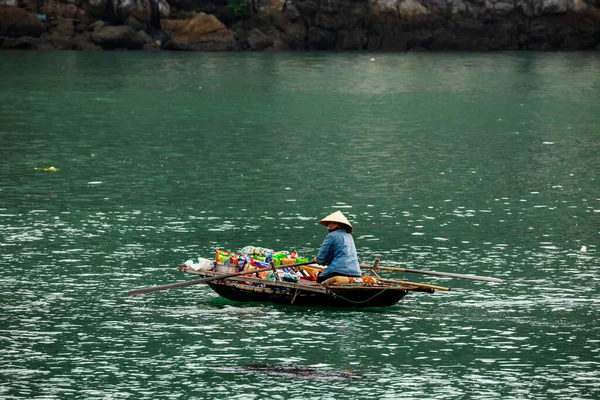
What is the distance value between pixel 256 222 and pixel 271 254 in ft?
24.1

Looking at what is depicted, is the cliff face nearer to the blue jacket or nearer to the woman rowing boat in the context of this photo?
the woman rowing boat

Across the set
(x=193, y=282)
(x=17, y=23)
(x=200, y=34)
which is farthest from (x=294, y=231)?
(x=200, y=34)

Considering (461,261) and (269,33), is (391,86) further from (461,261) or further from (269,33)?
(461,261)

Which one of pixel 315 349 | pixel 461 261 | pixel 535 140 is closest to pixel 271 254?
pixel 315 349

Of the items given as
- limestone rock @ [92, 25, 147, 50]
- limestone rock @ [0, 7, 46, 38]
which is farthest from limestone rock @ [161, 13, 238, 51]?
limestone rock @ [0, 7, 46, 38]

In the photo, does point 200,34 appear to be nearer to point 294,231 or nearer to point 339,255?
point 294,231

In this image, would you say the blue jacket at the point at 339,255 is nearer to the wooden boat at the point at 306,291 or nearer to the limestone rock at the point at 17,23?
the wooden boat at the point at 306,291

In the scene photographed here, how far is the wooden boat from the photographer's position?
21031mm

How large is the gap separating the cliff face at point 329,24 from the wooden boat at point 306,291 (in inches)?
2912

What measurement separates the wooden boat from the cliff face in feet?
243

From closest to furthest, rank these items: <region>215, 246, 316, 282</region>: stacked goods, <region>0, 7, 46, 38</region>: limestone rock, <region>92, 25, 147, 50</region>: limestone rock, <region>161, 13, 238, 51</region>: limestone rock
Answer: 1. <region>215, 246, 316, 282</region>: stacked goods
2. <region>92, 25, 147, 50</region>: limestone rock
3. <region>0, 7, 46, 38</region>: limestone rock
4. <region>161, 13, 238, 51</region>: limestone rock

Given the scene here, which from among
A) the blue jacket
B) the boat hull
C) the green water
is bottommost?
the green water

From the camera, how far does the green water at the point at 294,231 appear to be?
60.9 ft

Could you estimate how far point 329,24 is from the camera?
97.8 meters
